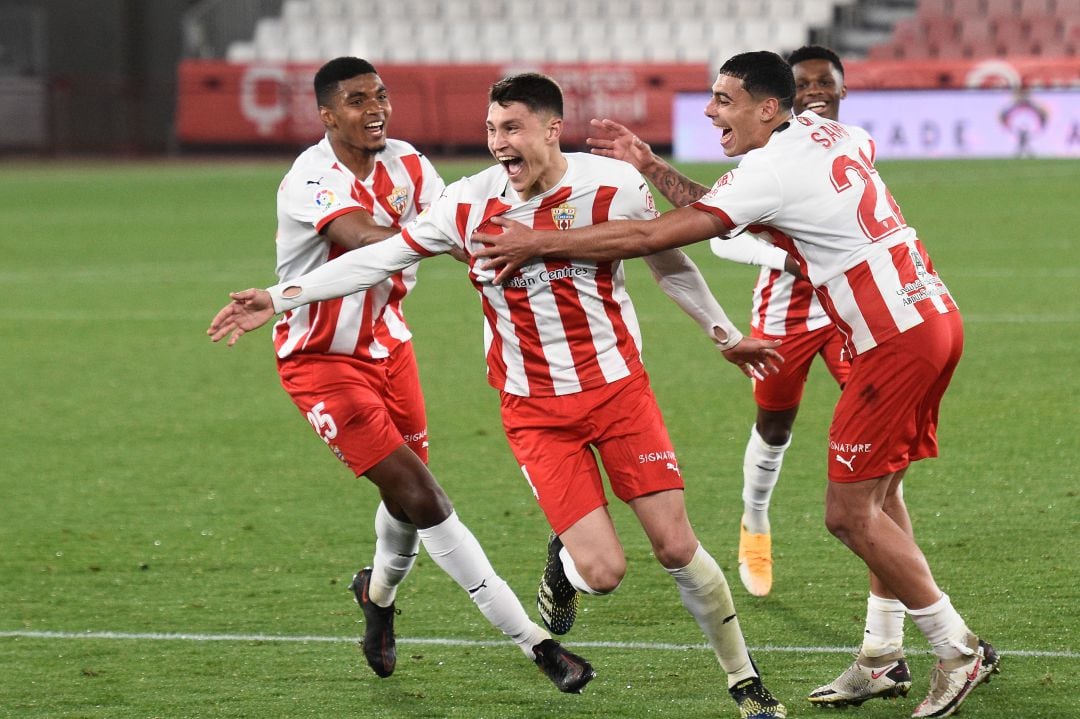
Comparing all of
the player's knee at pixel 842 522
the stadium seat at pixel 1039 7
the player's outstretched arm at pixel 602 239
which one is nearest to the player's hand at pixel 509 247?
the player's outstretched arm at pixel 602 239

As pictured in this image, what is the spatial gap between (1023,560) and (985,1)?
2551 cm

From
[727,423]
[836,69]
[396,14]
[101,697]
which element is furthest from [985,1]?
[101,697]

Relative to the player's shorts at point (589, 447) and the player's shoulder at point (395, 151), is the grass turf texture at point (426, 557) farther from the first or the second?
the player's shoulder at point (395, 151)

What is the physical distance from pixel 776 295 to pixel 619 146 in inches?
48.9

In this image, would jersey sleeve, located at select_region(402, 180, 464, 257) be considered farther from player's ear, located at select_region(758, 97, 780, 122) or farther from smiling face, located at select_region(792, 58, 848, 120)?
smiling face, located at select_region(792, 58, 848, 120)

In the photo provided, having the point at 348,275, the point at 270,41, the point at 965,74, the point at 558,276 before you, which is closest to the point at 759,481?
the point at 558,276

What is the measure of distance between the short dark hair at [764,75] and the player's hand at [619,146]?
44 cm

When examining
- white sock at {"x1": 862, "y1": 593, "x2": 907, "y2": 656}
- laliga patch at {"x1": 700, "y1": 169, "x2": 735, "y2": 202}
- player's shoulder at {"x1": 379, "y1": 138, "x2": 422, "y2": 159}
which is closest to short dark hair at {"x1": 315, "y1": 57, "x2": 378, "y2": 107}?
player's shoulder at {"x1": 379, "y1": 138, "x2": 422, "y2": 159}

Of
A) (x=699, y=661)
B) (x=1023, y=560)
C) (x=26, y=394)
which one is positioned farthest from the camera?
(x=26, y=394)

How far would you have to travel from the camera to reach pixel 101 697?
5039 mm

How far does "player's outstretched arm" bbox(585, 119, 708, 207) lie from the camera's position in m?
5.17

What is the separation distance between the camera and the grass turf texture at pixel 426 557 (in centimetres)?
511

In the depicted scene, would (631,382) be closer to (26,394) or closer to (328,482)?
(328,482)

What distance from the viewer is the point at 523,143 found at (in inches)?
192
